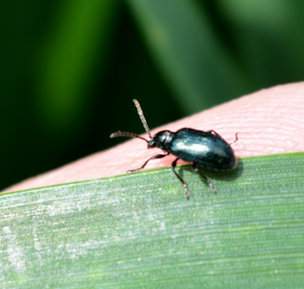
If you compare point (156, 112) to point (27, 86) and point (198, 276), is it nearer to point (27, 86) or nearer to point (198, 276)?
point (27, 86)

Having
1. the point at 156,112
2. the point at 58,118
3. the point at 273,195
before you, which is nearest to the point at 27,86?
the point at 58,118

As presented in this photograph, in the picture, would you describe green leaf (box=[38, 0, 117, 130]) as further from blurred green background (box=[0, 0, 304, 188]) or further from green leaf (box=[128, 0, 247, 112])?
green leaf (box=[128, 0, 247, 112])

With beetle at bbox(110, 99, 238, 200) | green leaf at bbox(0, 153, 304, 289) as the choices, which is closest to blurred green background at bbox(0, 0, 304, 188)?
beetle at bbox(110, 99, 238, 200)

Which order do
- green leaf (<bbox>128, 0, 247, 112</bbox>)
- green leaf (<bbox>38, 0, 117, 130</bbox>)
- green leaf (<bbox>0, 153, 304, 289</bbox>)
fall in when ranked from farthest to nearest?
1. green leaf (<bbox>38, 0, 117, 130</bbox>)
2. green leaf (<bbox>128, 0, 247, 112</bbox>)
3. green leaf (<bbox>0, 153, 304, 289</bbox>)

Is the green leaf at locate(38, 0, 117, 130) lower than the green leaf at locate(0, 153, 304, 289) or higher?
lower

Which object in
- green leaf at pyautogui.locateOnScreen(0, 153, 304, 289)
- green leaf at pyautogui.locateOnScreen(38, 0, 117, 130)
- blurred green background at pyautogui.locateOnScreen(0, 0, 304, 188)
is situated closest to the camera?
green leaf at pyautogui.locateOnScreen(0, 153, 304, 289)

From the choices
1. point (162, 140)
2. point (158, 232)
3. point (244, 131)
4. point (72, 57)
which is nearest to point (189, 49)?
point (162, 140)
